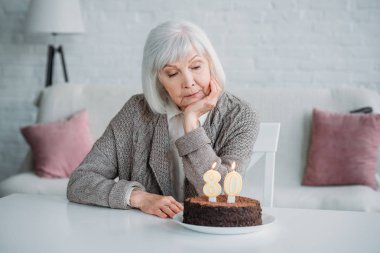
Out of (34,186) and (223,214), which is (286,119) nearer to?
(34,186)

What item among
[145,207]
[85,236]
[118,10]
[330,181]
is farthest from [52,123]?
[85,236]

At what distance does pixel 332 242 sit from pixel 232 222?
0.70 ft

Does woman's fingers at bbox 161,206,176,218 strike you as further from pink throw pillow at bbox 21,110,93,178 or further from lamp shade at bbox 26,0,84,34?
lamp shade at bbox 26,0,84,34

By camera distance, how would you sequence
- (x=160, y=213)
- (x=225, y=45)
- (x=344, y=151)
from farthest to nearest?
(x=225, y=45) → (x=344, y=151) → (x=160, y=213)

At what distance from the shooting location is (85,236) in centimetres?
132

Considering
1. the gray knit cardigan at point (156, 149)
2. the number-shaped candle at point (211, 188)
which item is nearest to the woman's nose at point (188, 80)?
the gray knit cardigan at point (156, 149)

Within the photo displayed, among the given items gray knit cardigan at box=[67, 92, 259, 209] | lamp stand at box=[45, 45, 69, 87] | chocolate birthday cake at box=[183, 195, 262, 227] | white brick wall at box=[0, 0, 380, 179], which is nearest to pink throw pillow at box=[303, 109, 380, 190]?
white brick wall at box=[0, 0, 380, 179]

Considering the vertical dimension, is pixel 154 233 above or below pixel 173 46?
below

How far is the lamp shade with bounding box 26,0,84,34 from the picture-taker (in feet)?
14.0

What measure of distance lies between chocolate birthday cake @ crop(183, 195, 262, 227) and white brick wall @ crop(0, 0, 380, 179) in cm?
310

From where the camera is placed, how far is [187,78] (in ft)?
6.33

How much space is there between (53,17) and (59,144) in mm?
1019

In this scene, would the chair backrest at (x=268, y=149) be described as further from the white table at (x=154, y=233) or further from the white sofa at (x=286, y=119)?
the white sofa at (x=286, y=119)

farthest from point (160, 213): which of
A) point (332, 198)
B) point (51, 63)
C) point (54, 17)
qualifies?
point (51, 63)
